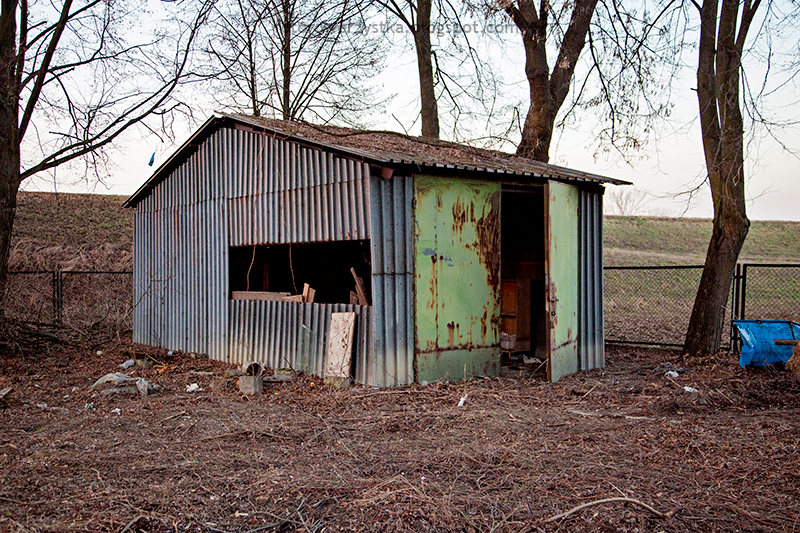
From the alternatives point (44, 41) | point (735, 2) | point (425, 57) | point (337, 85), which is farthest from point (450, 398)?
point (337, 85)

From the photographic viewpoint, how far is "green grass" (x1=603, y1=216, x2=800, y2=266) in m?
32.3

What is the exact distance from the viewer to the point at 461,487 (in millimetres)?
4738

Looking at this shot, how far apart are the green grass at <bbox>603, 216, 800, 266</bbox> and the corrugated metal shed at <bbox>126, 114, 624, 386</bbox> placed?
21250 mm

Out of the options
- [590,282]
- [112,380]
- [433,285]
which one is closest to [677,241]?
[590,282]

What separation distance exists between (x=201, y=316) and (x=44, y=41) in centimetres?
690

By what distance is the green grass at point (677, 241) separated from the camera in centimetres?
3228

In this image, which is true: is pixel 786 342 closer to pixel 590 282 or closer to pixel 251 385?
pixel 590 282

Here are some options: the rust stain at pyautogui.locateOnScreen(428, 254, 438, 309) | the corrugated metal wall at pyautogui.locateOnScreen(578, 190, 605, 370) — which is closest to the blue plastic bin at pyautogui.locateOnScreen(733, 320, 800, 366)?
the corrugated metal wall at pyautogui.locateOnScreen(578, 190, 605, 370)

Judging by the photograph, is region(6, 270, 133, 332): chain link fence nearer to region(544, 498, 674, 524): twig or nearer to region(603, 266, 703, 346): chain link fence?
region(544, 498, 674, 524): twig

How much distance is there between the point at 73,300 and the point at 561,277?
16201mm

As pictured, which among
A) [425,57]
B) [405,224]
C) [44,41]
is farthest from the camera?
[425,57]

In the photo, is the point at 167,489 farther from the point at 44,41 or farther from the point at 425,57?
the point at 425,57

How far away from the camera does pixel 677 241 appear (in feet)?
125

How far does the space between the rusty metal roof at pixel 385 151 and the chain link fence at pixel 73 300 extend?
114 inches
